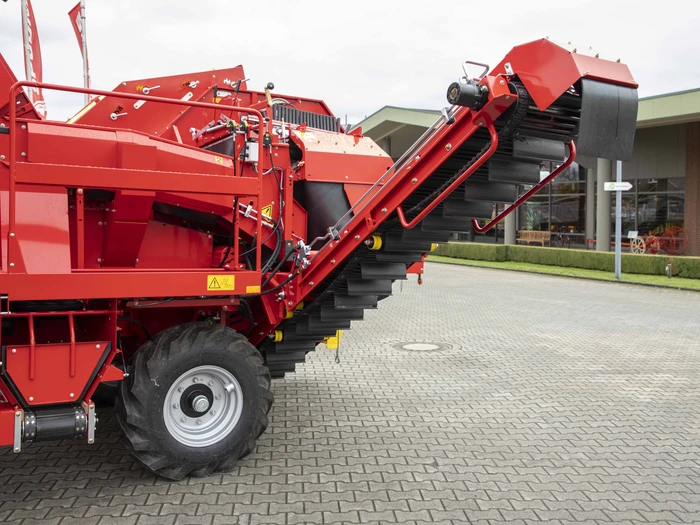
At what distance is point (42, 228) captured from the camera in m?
3.97

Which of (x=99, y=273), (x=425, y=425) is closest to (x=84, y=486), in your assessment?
(x=99, y=273)

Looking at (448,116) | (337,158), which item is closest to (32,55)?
(337,158)

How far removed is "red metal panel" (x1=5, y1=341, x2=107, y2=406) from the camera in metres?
3.89

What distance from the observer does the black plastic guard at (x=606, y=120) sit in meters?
3.75

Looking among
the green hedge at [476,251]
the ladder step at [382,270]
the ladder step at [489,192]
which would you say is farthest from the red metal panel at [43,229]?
the green hedge at [476,251]

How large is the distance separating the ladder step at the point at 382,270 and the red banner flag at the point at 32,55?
10.4ft

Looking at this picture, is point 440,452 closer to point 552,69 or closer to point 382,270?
point 382,270

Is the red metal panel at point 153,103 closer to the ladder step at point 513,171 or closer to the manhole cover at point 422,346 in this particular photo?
the ladder step at point 513,171

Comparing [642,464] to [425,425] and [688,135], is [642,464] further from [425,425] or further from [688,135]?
[688,135]

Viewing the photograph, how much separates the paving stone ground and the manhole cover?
0.52 ft

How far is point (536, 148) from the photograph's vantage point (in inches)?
163

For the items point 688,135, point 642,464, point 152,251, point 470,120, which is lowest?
point 642,464

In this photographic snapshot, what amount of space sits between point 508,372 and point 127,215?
524 cm

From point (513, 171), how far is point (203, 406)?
266 cm
